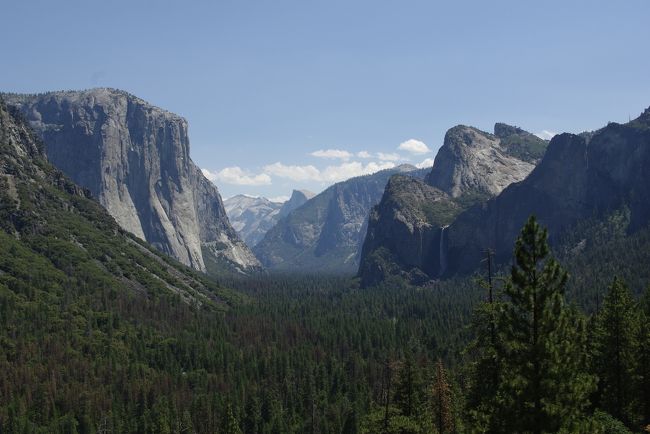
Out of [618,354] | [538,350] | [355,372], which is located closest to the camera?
[538,350]

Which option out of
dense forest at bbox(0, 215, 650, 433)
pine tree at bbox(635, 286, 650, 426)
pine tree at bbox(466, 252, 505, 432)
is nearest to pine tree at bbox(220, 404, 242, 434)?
dense forest at bbox(0, 215, 650, 433)

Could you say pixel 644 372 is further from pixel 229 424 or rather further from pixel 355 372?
pixel 355 372

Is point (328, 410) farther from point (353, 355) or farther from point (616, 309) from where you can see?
point (616, 309)

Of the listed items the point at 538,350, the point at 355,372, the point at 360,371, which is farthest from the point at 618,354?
the point at 360,371

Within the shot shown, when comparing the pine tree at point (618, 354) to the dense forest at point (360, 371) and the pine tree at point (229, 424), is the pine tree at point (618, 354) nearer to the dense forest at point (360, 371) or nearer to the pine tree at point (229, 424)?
the dense forest at point (360, 371)

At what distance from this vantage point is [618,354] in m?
60.5

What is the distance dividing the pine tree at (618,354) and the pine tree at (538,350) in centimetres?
2613

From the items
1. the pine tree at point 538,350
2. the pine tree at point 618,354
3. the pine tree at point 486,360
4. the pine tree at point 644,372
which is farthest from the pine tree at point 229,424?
the pine tree at point 644,372

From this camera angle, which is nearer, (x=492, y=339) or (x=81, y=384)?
(x=492, y=339)

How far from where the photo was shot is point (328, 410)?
126125mm

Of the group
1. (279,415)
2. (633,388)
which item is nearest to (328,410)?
(279,415)

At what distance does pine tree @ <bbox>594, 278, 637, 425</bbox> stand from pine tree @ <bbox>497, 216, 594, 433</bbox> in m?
26.1

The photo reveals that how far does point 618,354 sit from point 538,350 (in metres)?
31.1

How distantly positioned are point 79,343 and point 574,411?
531 ft
